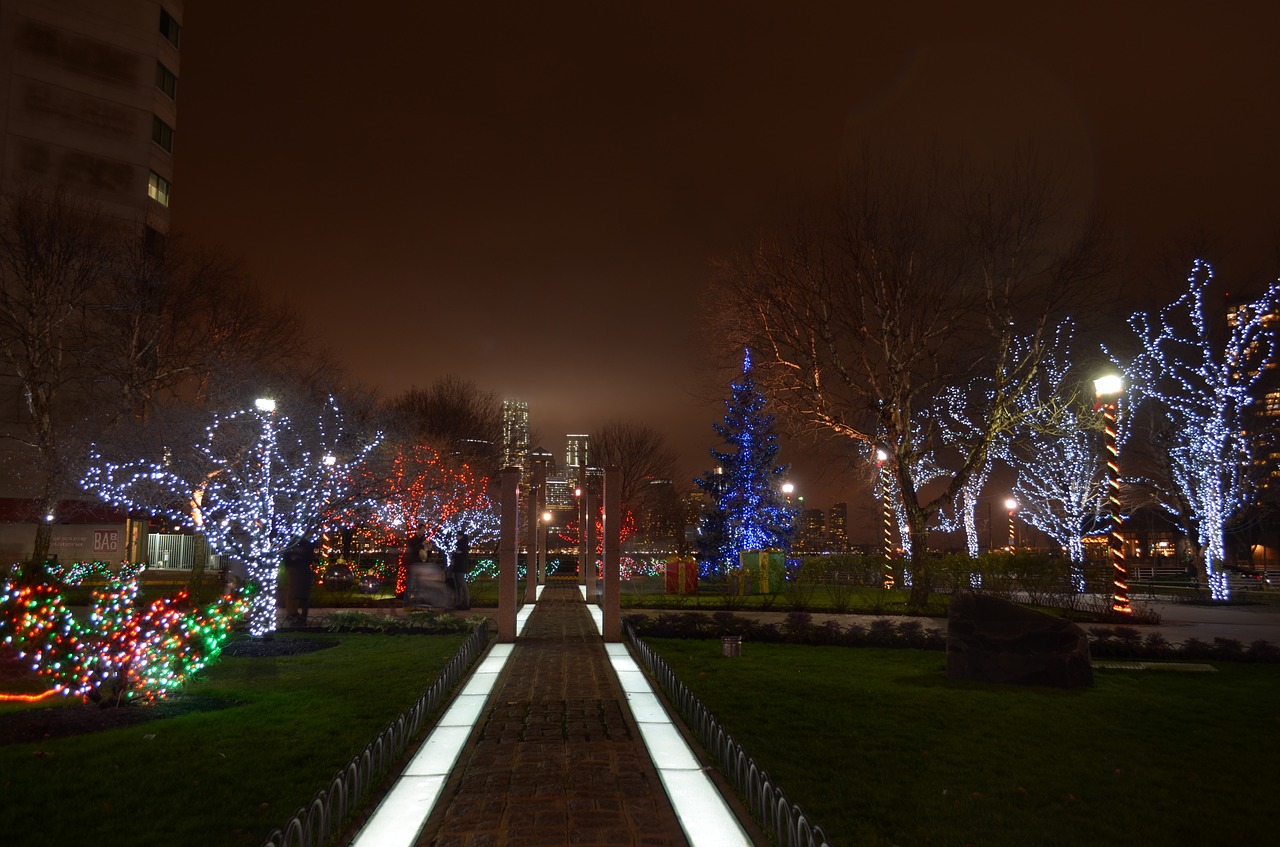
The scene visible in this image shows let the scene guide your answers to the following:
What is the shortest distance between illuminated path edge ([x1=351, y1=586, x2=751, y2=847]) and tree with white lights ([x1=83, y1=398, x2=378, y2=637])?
6227 mm

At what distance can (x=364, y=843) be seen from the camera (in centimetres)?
508

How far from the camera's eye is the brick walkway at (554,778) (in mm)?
5242

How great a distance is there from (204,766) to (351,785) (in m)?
1.78

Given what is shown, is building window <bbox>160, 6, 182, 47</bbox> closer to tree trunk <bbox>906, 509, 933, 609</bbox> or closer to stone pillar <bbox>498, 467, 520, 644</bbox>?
stone pillar <bbox>498, 467, 520, 644</bbox>

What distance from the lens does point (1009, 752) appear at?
24.6 ft

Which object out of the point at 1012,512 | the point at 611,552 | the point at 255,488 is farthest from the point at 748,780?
the point at 1012,512

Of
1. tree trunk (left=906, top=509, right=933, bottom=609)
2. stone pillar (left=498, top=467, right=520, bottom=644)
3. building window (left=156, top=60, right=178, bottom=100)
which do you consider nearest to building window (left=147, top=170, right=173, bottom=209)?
building window (left=156, top=60, right=178, bottom=100)

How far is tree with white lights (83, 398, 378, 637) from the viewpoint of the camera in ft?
50.1

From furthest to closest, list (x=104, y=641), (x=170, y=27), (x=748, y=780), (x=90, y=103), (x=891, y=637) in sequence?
1. (x=170, y=27)
2. (x=90, y=103)
3. (x=891, y=637)
4. (x=104, y=641)
5. (x=748, y=780)

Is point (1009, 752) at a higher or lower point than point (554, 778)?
lower

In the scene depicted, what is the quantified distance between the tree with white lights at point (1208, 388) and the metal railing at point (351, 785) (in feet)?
93.0

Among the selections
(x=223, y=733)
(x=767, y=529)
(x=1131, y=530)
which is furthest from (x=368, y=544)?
(x=1131, y=530)

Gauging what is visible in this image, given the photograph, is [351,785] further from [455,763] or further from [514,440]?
[514,440]

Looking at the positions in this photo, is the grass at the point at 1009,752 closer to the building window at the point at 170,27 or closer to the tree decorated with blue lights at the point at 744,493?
the tree decorated with blue lights at the point at 744,493
